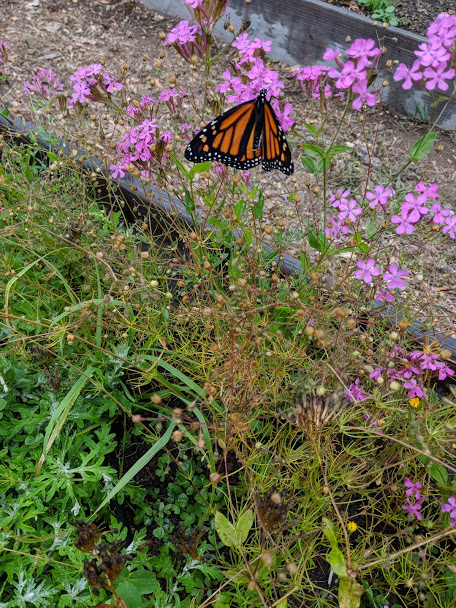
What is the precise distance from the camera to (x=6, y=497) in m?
1.55

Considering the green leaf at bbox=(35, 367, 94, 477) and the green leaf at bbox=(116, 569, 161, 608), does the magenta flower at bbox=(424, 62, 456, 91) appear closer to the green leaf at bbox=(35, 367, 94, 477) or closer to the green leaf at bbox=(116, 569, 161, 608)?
the green leaf at bbox=(35, 367, 94, 477)

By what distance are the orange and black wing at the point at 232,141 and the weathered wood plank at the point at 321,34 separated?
69.2 inches

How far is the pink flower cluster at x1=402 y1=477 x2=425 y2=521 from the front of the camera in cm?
147

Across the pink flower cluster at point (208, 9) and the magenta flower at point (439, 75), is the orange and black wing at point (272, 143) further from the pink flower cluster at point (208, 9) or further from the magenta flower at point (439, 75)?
the magenta flower at point (439, 75)

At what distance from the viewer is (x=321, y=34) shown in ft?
11.0

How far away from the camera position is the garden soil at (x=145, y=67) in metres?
2.96

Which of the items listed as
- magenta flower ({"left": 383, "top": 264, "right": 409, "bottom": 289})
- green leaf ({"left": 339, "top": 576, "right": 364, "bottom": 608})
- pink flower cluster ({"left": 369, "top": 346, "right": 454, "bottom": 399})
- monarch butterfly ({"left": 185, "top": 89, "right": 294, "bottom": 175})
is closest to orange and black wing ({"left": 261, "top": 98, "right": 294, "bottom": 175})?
monarch butterfly ({"left": 185, "top": 89, "right": 294, "bottom": 175})

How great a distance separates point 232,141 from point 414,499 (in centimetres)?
124

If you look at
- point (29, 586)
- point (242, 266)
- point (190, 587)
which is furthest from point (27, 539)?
point (242, 266)

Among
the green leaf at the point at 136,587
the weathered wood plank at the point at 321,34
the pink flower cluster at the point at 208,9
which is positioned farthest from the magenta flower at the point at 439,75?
the weathered wood plank at the point at 321,34

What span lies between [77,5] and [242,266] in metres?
3.56

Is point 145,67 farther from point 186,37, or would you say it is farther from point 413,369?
point 413,369

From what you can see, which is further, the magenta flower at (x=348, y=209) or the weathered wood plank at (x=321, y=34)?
the weathered wood plank at (x=321, y=34)

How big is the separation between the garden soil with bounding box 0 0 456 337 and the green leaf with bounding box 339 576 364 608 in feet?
5.33
